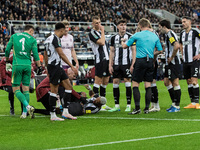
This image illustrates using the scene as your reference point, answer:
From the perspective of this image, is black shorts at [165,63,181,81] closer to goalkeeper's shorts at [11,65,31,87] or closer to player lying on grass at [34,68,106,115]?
player lying on grass at [34,68,106,115]

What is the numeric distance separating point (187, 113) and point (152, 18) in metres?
33.4

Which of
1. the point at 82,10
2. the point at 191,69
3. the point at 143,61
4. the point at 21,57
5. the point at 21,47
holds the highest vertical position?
the point at 82,10

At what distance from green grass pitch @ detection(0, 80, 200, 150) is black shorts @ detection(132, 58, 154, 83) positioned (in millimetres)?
815

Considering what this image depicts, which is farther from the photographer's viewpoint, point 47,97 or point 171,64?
point 171,64

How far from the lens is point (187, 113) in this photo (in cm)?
965

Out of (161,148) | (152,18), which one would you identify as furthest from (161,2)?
(161,148)

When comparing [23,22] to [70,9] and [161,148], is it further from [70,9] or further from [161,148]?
[161,148]

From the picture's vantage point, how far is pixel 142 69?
949 centimetres

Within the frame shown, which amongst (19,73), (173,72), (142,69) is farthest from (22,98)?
(173,72)

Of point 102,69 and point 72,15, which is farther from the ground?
point 72,15

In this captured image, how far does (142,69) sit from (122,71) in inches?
54.5

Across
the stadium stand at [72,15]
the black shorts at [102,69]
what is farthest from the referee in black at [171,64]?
Answer: the stadium stand at [72,15]

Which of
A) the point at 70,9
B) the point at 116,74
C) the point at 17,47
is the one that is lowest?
the point at 116,74

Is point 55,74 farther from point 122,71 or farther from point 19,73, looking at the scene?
point 122,71
